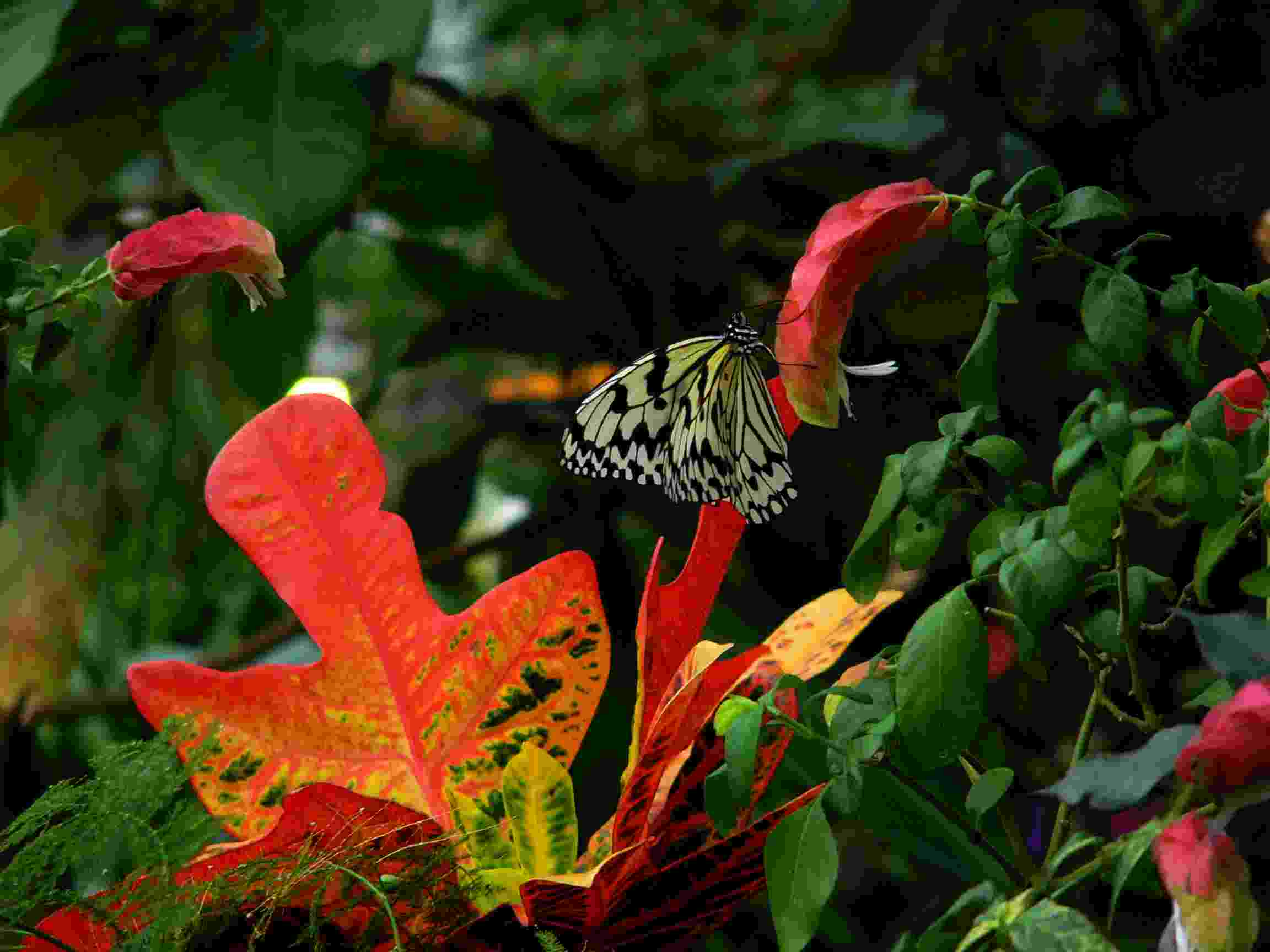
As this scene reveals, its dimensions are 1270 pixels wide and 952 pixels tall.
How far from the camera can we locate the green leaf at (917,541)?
0.27m

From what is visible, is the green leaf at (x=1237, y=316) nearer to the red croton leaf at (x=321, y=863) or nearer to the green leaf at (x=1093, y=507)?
the green leaf at (x=1093, y=507)

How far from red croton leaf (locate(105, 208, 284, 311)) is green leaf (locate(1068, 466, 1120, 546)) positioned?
0.21 metres

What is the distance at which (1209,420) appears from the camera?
240mm

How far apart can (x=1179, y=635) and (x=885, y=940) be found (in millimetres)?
190

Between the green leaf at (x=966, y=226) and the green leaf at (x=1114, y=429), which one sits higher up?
the green leaf at (x=966, y=226)

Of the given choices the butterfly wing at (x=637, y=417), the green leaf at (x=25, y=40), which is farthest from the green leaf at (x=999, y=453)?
the green leaf at (x=25, y=40)

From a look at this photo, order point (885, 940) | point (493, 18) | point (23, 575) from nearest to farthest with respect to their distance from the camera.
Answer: point (885, 940) → point (23, 575) → point (493, 18)

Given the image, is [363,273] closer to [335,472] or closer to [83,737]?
[83,737]

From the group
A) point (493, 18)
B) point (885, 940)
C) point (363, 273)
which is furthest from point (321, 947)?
point (363, 273)

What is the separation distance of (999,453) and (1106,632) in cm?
4

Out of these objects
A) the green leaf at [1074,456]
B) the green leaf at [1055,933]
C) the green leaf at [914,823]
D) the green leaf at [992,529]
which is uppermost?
the green leaf at [1074,456]

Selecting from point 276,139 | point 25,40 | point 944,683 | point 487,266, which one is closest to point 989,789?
point 944,683

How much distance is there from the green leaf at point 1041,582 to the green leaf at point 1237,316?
0.21ft

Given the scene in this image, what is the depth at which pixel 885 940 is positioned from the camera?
54cm
